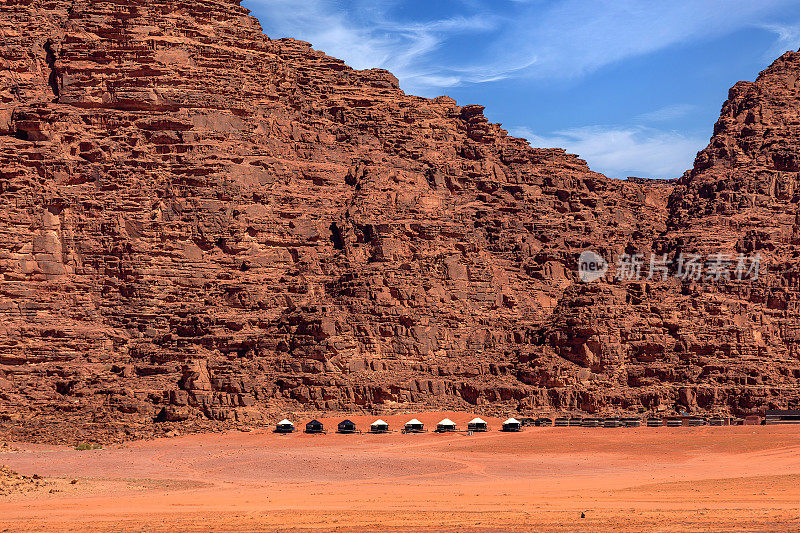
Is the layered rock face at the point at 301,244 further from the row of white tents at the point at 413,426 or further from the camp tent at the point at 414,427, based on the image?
the camp tent at the point at 414,427

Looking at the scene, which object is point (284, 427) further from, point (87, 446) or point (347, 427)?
point (87, 446)

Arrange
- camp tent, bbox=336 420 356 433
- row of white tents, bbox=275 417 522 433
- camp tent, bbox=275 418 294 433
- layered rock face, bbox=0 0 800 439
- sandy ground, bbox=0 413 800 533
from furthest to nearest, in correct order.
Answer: layered rock face, bbox=0 0 800 439
camp tent, bbox=275 418 294 433
camp tent, bbox=336 420 356 433
row of white tents, bbox=275 417 522 433
sandy ground, bbox=0 413 800 533

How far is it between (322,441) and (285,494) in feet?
86.9

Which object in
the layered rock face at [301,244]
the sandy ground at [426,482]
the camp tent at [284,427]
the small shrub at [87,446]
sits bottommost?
the small shrub at [87,446]

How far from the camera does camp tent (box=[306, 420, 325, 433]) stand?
223 ft

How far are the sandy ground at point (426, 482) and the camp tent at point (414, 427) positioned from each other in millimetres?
2398

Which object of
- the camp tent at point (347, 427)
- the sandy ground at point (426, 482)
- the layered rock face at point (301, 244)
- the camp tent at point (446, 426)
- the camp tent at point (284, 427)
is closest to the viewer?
the sandy ground at point (426, 482)

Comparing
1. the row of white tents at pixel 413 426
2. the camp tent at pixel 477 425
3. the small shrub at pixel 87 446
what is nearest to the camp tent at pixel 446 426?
the row of white tents at pixel 413 426

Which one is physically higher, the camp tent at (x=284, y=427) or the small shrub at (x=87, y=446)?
the camp tent at (x=284, y=427)

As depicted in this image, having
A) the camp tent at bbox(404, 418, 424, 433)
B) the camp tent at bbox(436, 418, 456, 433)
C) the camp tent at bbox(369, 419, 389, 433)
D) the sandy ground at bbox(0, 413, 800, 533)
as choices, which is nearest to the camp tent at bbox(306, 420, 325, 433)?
the sandy ground at bbox(0, 413, 800, 533)

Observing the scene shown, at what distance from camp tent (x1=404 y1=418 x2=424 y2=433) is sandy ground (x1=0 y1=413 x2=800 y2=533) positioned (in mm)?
2398

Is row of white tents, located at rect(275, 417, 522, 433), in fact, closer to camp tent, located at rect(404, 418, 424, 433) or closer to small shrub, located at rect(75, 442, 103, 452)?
camp tent, located at rect(404, 418, 424, 433)

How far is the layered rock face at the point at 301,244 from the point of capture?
76.4 meters

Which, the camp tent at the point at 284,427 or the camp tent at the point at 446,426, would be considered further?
the camp tent at the point at 284,427
